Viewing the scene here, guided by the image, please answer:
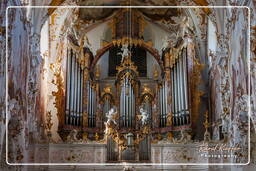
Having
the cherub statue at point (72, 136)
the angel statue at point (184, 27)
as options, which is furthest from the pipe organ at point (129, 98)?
the cherub statue at point (72, 136)

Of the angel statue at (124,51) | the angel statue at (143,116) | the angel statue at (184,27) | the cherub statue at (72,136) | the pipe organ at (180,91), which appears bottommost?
the cherub statue at (72,136)

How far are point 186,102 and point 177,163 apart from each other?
2.36 m

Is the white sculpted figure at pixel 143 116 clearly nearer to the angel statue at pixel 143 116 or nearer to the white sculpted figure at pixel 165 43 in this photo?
the angel statue at pixel 143 116

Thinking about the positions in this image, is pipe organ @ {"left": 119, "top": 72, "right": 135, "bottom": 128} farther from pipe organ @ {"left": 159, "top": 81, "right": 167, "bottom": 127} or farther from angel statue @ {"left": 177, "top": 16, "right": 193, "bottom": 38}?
angel statue @ {"left": 177, "top": 16, "right": 193, "bottom": 38}

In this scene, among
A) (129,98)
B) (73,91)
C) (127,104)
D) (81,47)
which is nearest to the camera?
(73,91)

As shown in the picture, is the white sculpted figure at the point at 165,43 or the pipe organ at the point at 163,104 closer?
the pipe organ at the point at 163,104

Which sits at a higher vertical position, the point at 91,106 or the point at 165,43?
the point at 165,43

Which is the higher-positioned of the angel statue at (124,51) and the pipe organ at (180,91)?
the angel statue at (124,51)

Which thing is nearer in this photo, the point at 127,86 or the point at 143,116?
the point at 143,116

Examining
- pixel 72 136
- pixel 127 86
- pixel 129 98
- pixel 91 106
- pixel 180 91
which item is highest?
pixel 127 86

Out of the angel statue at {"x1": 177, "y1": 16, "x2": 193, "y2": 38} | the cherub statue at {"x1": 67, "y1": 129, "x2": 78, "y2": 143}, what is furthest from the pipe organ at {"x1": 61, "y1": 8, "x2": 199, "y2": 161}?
the cherub statue at {"x1": 67, "y1": 129, "x2": 78, "y2": 143}

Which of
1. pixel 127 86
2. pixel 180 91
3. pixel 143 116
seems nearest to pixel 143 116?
pixel 143 116

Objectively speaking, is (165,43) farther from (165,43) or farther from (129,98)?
(129,98)

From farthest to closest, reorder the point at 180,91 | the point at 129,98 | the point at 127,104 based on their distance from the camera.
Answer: the point at 129,98
the point at 127,104
the point at 180,91
